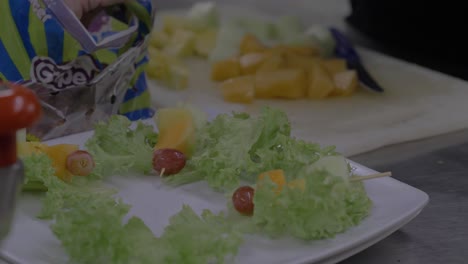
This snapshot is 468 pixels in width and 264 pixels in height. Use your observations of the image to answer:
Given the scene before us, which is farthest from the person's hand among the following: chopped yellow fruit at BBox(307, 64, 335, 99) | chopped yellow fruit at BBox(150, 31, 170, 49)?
chopped yellow fruit at BBox(150, 31, 170, 49)

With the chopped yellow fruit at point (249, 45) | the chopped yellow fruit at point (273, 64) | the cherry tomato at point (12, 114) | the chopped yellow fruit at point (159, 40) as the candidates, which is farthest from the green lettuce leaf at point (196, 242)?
the chopped yellow fruit at point (159, 40)

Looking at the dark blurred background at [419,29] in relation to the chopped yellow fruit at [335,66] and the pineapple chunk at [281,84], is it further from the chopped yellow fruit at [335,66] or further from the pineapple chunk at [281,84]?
the pineapple chunk at [281,84]

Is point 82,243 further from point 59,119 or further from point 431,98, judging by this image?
point 431,98

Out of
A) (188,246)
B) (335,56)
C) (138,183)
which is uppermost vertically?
(188,246)

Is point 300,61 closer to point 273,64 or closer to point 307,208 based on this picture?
point 273,64

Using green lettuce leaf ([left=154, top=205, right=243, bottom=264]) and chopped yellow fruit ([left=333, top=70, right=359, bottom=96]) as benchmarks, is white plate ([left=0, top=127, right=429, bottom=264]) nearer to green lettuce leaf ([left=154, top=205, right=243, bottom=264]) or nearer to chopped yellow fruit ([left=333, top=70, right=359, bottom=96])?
green lettuce leaf ([left=154, top=205, right=243, bottom=264])

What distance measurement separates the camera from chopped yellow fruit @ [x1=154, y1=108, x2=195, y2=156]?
1.11m

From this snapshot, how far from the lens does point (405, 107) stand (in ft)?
5.22

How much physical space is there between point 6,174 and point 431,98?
1.23 m

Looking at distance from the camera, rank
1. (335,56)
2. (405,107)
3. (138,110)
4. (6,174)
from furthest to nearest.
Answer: (335,56), (405,107), (138,110), (6,174)

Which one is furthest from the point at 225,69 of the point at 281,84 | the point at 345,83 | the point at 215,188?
the point at 215,188

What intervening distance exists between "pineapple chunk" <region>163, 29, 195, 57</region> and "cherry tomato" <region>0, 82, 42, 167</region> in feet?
4.52

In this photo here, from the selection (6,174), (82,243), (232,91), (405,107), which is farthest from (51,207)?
(405,107)

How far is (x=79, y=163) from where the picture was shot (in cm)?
102
